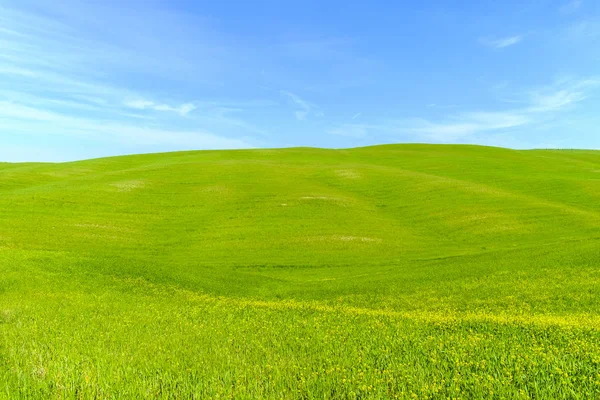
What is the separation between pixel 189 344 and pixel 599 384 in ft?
32.3

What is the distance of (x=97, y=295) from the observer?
21.9 meters

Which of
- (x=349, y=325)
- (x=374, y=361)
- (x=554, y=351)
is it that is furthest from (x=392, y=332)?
(x=554, y=351)

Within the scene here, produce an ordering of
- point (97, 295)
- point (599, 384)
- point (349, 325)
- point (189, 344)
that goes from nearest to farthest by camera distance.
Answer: point (599, 384), point (189, 344), point (349, 325), point (97, 295)

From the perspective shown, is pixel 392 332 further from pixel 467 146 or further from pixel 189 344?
pixel 467 146

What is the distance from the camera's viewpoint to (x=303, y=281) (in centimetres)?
3070

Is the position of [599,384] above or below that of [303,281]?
above

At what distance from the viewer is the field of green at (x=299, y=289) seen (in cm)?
983

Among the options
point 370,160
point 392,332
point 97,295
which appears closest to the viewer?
point 392,332

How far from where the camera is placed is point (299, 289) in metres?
27.6

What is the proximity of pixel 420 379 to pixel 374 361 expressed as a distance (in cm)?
167

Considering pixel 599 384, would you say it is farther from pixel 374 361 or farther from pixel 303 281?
pixel 303 281

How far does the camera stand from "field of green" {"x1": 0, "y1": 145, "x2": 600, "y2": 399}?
9828 mm

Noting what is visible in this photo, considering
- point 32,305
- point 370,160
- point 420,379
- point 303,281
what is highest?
point 370,160

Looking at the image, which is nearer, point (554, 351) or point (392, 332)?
point (554, 351)
